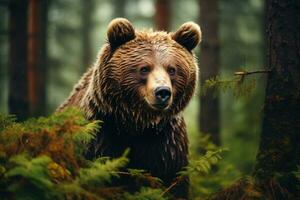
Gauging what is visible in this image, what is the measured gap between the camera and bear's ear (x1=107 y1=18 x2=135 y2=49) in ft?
20.5

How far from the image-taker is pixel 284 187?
509 centimetres

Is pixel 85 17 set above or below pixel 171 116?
above

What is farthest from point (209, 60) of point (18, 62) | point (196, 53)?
point (196, 53)

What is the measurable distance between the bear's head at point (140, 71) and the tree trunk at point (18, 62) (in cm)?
410

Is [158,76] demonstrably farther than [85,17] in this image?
No

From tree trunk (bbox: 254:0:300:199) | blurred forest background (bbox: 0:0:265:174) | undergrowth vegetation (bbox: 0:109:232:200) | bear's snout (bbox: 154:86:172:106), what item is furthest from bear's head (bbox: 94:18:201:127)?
undergrowth vegetation (bbox: 0:109:232:200)

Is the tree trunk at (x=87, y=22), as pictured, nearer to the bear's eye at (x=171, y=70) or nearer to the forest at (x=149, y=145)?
the forest at (x=149, y=145)

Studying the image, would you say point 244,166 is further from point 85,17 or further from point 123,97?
point 85,17

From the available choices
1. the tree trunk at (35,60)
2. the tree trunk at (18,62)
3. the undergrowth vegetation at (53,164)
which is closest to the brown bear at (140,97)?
the undergrowth vegetation at (53,164)

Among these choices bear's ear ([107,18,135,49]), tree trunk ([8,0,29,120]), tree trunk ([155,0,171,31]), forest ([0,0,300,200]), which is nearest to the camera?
forest ([0,0,300,200])

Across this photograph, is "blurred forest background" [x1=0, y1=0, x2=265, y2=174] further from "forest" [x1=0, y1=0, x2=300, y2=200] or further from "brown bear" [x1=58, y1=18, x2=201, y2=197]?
"brown bear" [x1=58, y1=18, x2=201, y2=197]

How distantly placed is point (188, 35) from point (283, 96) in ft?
5.37

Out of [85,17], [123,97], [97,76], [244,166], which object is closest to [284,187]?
[123,97]

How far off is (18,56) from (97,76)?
423cm
